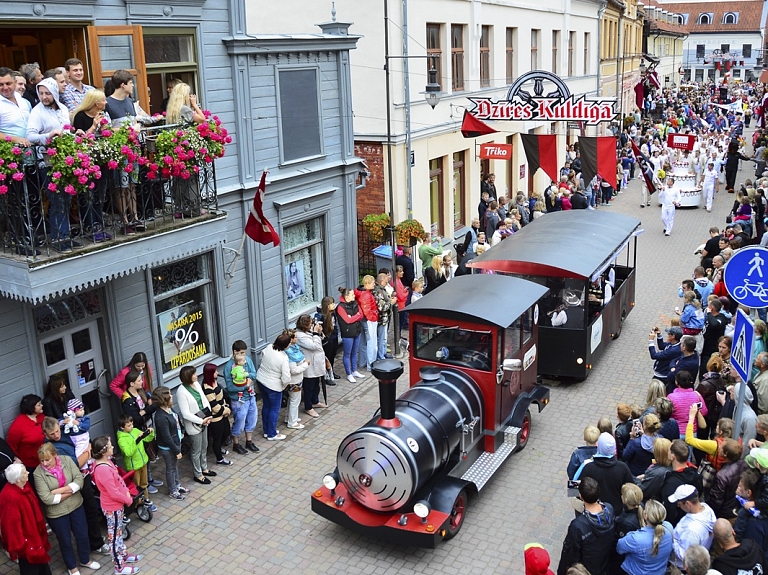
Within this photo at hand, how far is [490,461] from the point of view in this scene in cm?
983

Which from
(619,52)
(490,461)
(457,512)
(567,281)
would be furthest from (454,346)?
(619,52)

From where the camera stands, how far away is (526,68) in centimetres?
2584

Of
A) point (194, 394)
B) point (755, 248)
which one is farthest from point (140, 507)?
point (755, 248)

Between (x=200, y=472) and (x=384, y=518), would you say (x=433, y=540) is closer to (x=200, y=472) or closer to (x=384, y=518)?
(x=384, y=518)

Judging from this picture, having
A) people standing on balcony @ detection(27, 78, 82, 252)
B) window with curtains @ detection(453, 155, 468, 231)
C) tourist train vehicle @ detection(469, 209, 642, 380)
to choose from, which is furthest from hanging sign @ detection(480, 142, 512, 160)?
people standing on balcony @ detection(27, 78, 82, 252)

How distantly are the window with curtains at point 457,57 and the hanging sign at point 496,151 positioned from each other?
6.15 ft

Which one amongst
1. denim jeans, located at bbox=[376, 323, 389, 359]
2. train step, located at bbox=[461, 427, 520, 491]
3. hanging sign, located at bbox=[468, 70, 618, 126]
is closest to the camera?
train step, located at bbox=[461, 427, 520, 491]

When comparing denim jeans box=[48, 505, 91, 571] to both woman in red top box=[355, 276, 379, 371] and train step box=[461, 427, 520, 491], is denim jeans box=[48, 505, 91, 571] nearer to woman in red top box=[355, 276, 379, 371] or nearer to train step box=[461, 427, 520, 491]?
train step box=[461, 427, 520, 491]

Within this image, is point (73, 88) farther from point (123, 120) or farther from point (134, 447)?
point (134, 447)

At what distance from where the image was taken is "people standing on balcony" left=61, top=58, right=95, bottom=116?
855 cm

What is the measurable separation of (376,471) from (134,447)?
9.48 feet

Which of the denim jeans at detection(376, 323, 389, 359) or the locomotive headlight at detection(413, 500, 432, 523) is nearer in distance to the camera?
the locomotive headlight at detection(413, 500, 432, 523)

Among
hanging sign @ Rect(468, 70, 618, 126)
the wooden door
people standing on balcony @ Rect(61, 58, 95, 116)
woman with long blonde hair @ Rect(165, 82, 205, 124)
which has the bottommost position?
hanging sign @ Rect(468, 70, 618, 126)

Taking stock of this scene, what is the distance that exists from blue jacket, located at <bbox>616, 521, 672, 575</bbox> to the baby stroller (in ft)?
17.5
